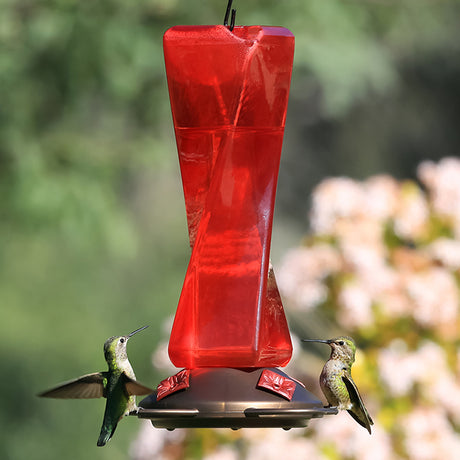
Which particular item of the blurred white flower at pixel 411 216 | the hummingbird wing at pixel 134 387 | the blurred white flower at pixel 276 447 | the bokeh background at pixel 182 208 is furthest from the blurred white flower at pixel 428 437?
the hummingbird wing at pixel 134 387

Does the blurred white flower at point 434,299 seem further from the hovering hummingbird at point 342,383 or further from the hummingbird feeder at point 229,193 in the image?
the hummingbird feeder at point 229,193

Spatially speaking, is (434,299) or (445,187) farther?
(445,187)

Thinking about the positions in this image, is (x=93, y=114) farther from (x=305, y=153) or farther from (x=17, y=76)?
(x=305, y=153)

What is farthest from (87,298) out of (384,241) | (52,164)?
(384,241)

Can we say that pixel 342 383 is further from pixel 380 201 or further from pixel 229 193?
pixel 380 201

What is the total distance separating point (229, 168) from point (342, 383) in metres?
0.49

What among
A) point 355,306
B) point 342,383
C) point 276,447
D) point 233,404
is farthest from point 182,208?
point 233,404

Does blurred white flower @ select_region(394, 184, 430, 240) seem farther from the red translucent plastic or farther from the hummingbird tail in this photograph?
the hummingbird tail

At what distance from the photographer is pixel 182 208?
26.7ft

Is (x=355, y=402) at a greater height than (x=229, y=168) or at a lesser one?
lesser

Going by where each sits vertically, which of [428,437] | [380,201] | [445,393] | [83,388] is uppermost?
[83,388]

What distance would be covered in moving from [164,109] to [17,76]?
0.89 meters

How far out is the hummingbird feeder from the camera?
153cm

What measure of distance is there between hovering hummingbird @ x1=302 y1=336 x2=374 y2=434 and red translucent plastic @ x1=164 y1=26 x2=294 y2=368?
6.2 inches
